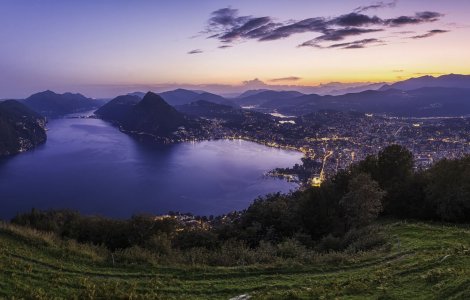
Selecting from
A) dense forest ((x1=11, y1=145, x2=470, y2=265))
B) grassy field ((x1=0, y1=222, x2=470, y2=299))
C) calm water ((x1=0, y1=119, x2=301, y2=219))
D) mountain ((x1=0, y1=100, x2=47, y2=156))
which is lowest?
calm water ((x1=0, y1=119, x2=301, y2=219))

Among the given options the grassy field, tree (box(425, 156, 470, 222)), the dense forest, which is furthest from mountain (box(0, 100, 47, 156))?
tree (box(425, 156, 470, 222))

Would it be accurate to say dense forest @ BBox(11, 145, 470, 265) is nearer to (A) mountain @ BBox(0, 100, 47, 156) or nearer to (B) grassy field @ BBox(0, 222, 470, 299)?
(B) grassy field @ BBox(0, 222, 470, 299)

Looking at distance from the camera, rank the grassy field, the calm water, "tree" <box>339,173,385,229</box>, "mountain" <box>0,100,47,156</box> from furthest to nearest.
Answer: "mountain" <box>0,100,47,156</box> → the calm water → "tree" <box>339,173,385,229</box> → the grassy field

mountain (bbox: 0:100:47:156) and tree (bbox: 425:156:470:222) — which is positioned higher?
mountain (bbox: 0:100:47:156)

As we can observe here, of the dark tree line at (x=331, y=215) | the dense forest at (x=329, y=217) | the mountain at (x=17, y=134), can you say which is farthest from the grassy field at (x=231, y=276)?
the mountain at (x=17, y=134)

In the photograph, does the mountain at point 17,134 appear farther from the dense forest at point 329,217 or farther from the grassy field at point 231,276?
the grassy field at point 231,276

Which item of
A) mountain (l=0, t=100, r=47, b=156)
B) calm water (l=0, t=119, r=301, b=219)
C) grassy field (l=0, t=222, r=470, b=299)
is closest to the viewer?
grassy field (l=0, t=222, r=470, b=299)
